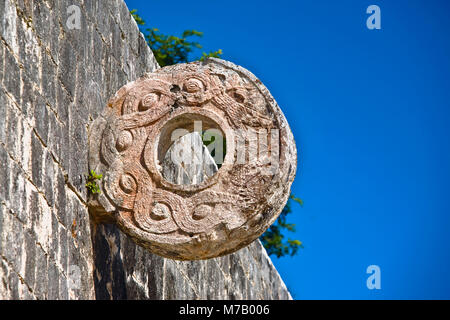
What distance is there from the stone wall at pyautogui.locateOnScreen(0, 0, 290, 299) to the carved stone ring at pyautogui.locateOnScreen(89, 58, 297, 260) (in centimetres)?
21

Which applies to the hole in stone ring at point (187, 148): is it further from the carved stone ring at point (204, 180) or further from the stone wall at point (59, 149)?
the stone wall at point (59, 149)

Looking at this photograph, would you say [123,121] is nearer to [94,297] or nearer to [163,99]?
[163,99]

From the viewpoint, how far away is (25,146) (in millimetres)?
4949

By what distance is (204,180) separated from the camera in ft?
19.2

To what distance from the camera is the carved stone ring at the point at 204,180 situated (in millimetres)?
5684

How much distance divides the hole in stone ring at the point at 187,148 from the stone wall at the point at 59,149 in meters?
0.49

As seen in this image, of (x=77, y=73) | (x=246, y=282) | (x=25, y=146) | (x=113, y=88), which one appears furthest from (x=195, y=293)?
(x=25, y=146)

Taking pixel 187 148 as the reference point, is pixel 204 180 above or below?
below

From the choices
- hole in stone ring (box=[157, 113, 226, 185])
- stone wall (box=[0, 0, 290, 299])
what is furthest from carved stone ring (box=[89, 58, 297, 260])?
stone wall (box=[0, 0, 290, 299])

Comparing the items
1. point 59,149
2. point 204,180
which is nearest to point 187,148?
point 204,180

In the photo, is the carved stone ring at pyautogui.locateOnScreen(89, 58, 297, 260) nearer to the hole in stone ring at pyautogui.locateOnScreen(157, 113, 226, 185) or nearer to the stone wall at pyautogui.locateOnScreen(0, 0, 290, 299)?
the hole in stone ring at pyautogui.locateOnScreen(157, 113, 226, 185)

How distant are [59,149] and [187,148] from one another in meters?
2.80

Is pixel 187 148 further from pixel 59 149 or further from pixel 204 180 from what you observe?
pixel 59 149
